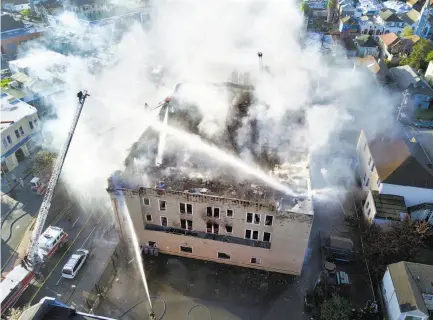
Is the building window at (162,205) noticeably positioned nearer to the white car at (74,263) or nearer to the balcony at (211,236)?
the balcony at (211,236)

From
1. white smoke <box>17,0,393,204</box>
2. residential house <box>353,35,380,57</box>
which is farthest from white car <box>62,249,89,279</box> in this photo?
residential house <box>353,35,380,57</box>

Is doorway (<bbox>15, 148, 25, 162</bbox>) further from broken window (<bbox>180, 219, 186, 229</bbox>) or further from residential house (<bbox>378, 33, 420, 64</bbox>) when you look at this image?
residential house (<bbox>378, 33, 420, 64</bbox>)

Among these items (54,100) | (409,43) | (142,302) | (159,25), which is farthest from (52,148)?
(409,43)

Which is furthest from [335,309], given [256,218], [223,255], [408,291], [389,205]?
[389,205]

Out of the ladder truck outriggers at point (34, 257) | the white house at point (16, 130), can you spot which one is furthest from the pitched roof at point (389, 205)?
the white house at point (16, 130)

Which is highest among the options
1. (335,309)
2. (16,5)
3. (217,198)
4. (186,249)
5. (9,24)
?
(9,24)

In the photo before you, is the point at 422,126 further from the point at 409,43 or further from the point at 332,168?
the point at 409,43

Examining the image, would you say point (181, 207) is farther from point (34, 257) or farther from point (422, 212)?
point (422, 212)
